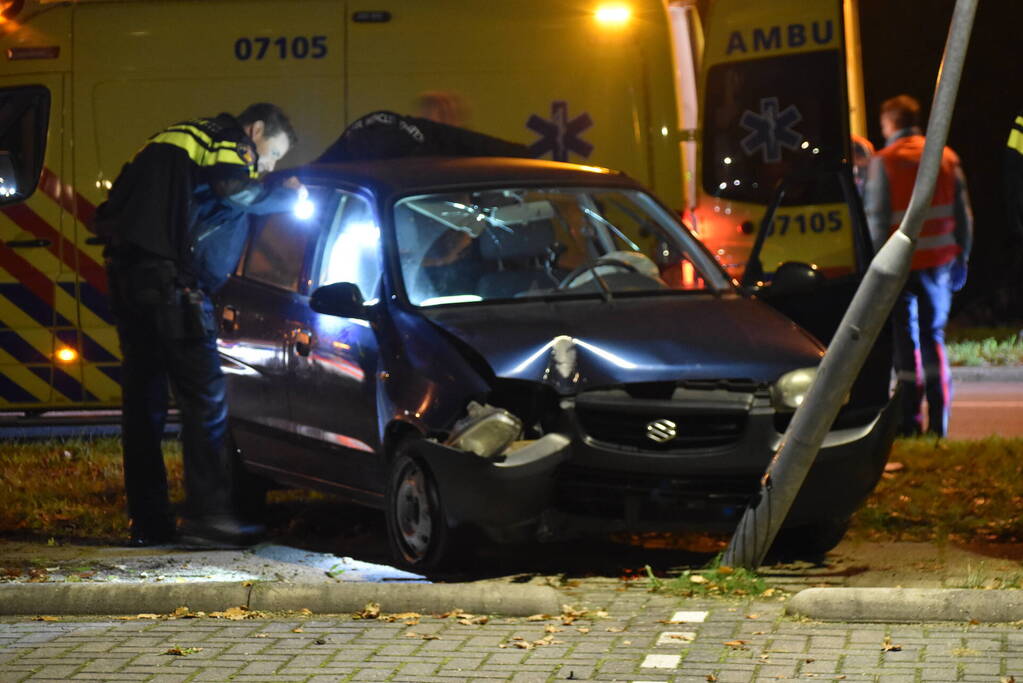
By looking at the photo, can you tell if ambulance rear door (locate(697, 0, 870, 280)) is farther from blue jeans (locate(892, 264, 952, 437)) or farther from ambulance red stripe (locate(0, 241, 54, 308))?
ambulance red stripe (locate(0, 241, 54, 308))

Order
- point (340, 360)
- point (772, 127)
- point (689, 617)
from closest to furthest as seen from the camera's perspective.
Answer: point (689, 617)
point (340, 360)
point (772, 127)

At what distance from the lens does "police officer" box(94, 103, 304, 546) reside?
8547mm

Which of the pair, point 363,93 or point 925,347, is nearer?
point 363,93

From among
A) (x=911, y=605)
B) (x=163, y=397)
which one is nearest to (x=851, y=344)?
(x=911, y=605)

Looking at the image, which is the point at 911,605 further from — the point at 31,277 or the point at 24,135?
the point at 24,135

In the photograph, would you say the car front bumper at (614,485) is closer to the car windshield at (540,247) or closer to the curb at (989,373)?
the car windshield at (540,247)

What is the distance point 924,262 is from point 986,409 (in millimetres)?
2334

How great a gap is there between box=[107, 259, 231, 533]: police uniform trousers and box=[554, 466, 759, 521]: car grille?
188 cm

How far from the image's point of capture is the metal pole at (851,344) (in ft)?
22.9

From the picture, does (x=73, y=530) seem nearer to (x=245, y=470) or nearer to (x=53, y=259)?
(x=245, y=470)

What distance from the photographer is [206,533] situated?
877 cm

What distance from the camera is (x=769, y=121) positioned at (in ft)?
Result: 37.9

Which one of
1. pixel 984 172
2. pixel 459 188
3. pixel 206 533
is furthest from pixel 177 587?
pixel 984 172

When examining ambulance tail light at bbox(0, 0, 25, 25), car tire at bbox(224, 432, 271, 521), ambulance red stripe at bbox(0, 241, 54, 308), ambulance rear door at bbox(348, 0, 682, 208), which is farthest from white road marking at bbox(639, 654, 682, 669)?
ambulance tail light at bbox(0, 0, 25, 25)
